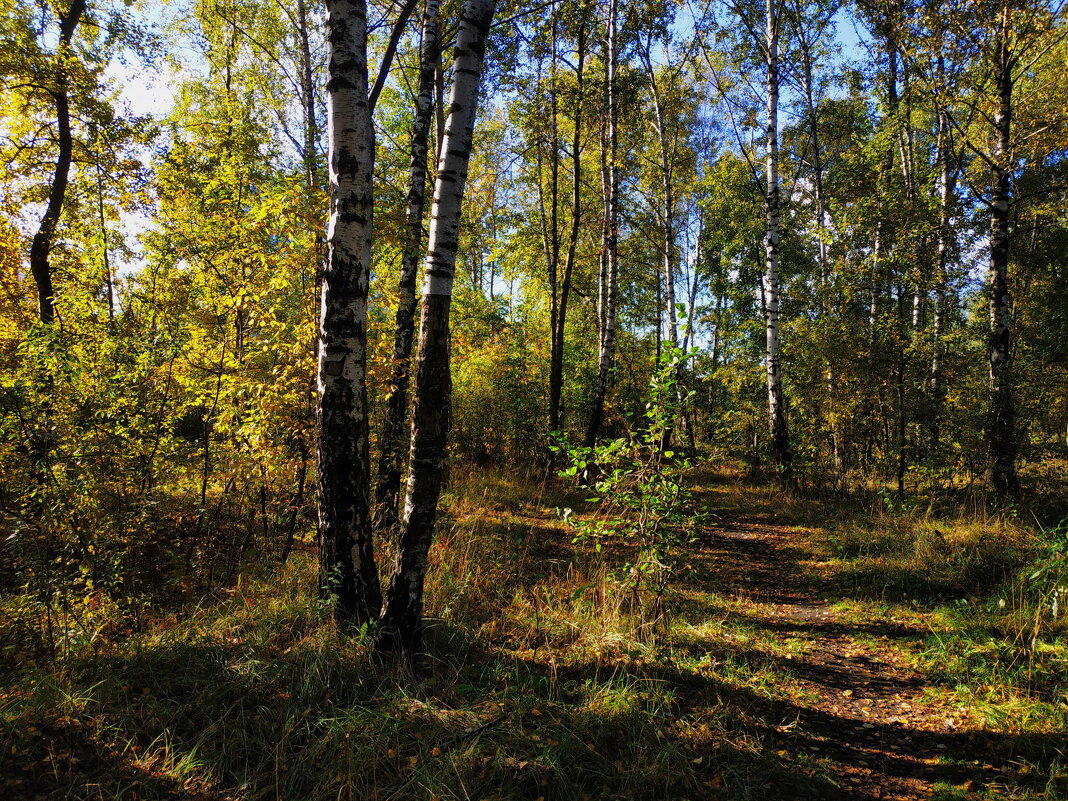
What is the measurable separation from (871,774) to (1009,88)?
10.1 m

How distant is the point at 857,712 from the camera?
10.7 ft

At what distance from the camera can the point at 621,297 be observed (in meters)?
21.8

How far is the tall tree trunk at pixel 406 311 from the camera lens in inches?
258

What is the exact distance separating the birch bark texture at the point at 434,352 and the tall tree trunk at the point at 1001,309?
8.40 metres

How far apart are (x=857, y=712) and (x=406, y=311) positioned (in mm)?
6498

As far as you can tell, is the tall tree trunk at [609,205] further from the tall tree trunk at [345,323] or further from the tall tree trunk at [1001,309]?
the tall tree trunk at [345,323]

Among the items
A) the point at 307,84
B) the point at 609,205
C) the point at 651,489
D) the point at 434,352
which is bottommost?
the point at 651,489

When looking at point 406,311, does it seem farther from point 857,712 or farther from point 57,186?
point 57,186

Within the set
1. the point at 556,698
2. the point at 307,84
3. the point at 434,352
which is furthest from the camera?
the point at 307,84

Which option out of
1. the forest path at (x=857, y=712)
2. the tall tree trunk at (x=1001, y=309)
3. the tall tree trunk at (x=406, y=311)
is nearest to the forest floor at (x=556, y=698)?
the forest path at (x=857, y=712)

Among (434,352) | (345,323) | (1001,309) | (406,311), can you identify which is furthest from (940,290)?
(345,323)

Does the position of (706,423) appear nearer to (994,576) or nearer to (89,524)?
(994,576)

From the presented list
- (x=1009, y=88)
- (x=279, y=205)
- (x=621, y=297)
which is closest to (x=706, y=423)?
(x=621, y=297)

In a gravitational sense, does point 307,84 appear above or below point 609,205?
above
